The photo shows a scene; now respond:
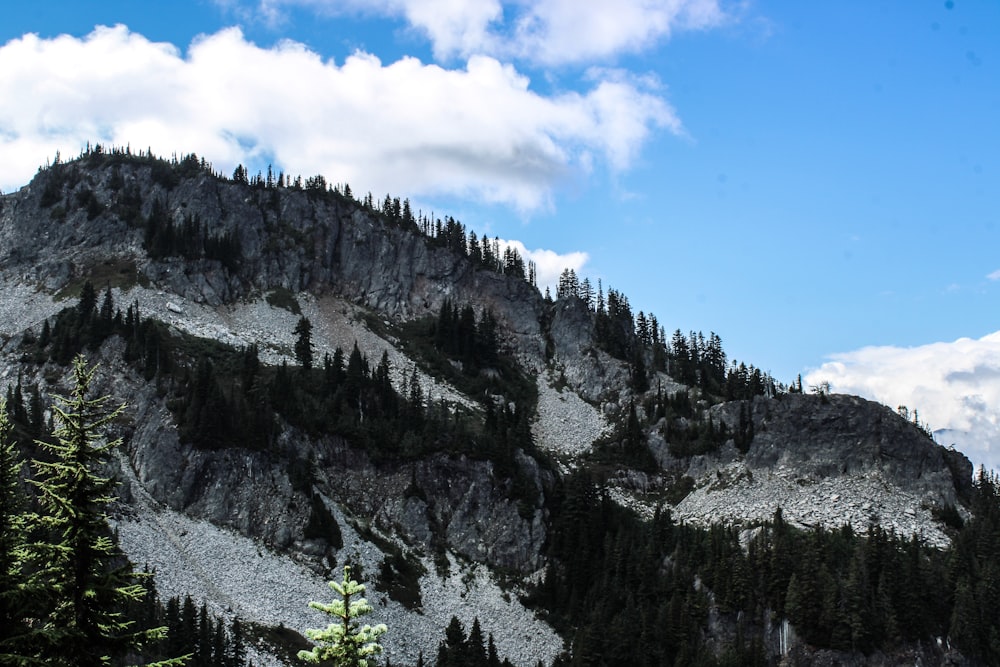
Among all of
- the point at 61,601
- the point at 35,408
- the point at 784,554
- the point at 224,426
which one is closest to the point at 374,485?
the point at 224,426

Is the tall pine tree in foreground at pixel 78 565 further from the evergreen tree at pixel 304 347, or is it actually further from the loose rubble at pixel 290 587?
the evergreen tree at pixel 304 347

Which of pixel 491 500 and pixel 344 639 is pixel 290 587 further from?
pixel 344 639

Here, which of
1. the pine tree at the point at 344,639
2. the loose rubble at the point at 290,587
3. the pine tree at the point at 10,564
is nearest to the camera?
the pine tree at the point at 10,564

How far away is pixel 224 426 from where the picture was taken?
150 metres

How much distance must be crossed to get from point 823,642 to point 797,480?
153 ft

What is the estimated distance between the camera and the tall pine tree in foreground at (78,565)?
2323cm

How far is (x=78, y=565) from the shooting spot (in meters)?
23.9

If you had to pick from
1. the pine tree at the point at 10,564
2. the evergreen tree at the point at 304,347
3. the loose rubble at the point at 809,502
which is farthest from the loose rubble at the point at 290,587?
the pine tree at the point at 10,564

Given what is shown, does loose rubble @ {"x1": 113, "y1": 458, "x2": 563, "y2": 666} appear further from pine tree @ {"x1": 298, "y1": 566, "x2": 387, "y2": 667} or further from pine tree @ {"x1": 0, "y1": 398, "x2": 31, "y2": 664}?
pine tree @ {"x1": 0, "y1": 398, "x2": 31, "y2": 664}

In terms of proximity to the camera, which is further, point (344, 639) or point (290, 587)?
point (290, 587)

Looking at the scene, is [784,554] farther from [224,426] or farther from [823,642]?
[224,426]

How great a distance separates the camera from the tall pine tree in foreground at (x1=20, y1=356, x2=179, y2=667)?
23234mm

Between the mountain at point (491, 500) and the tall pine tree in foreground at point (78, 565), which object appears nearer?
the tall pine tree in foreground at point (78, 565)

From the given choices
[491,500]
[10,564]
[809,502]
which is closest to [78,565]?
[10,564]
